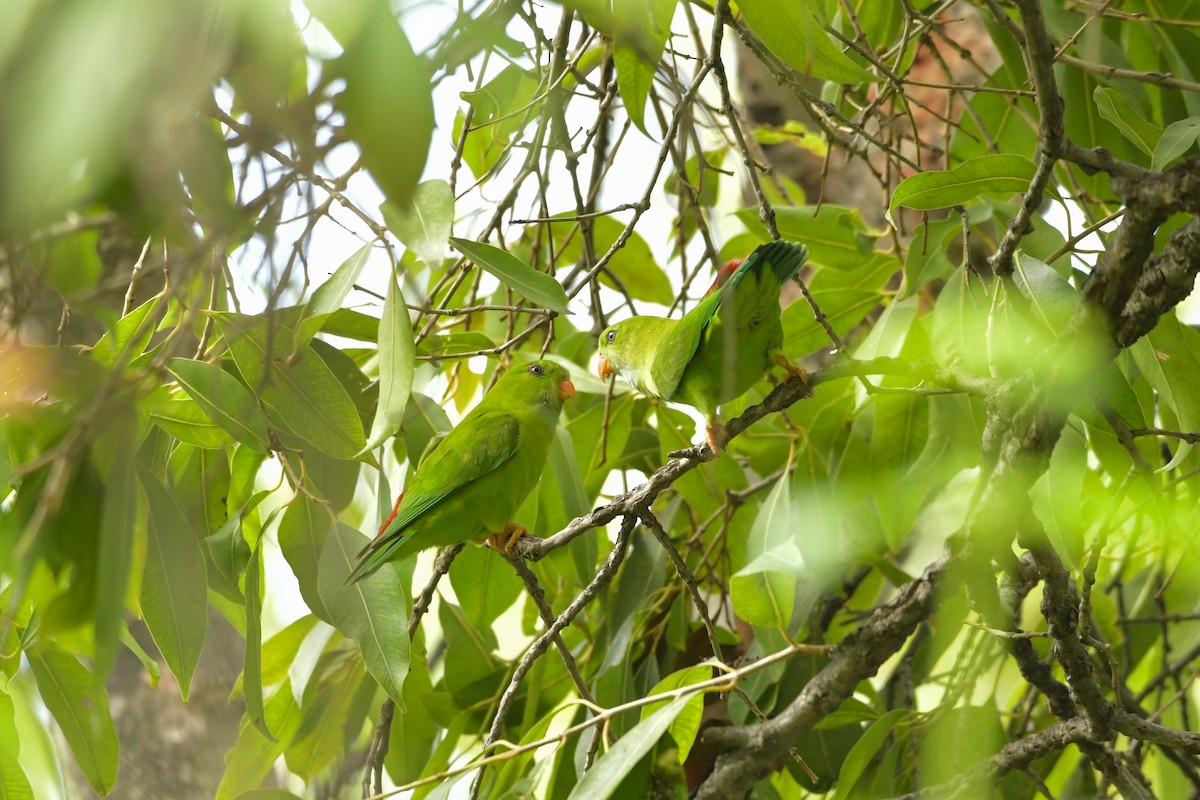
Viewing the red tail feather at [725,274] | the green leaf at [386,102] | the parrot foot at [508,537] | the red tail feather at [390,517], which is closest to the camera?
the green leaf at [386,102]

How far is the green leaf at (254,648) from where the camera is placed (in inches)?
63.5

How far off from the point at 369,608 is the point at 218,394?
0.44 m

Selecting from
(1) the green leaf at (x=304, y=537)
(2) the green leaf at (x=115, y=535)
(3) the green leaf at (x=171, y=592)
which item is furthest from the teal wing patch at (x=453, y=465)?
(2) the green leaf at (x=115, y=535)

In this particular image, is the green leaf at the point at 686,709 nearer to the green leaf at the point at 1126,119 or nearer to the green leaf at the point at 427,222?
the green leaf at the point at 427,222

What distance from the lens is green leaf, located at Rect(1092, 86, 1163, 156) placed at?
1512 mm

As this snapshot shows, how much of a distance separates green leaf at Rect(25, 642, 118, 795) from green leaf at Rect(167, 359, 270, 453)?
24.5 inches

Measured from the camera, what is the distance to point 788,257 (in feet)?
5.70

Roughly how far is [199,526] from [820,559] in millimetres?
1267

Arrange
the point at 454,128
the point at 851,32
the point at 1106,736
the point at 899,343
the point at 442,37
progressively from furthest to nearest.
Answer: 1. the point at 851,32
2. the point at 454,128
3. the point at 899,343
4. the point at 1106,736
5. the point at 442,37

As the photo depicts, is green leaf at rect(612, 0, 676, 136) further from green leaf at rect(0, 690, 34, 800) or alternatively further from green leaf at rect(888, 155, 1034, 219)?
green leaf at rect(0, 690, 34, 800)

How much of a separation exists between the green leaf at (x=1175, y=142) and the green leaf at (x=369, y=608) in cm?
131

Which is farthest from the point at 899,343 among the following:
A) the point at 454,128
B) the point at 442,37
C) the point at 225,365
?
the point at 442,37

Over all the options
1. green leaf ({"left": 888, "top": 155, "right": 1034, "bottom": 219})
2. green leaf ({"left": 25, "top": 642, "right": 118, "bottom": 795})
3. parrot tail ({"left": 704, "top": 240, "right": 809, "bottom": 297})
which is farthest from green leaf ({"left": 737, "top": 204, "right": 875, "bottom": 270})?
green leaf ({"left": 25, "top": 642, "right": 118, "bottom": 795})

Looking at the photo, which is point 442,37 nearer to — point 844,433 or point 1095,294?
point 1095,294
